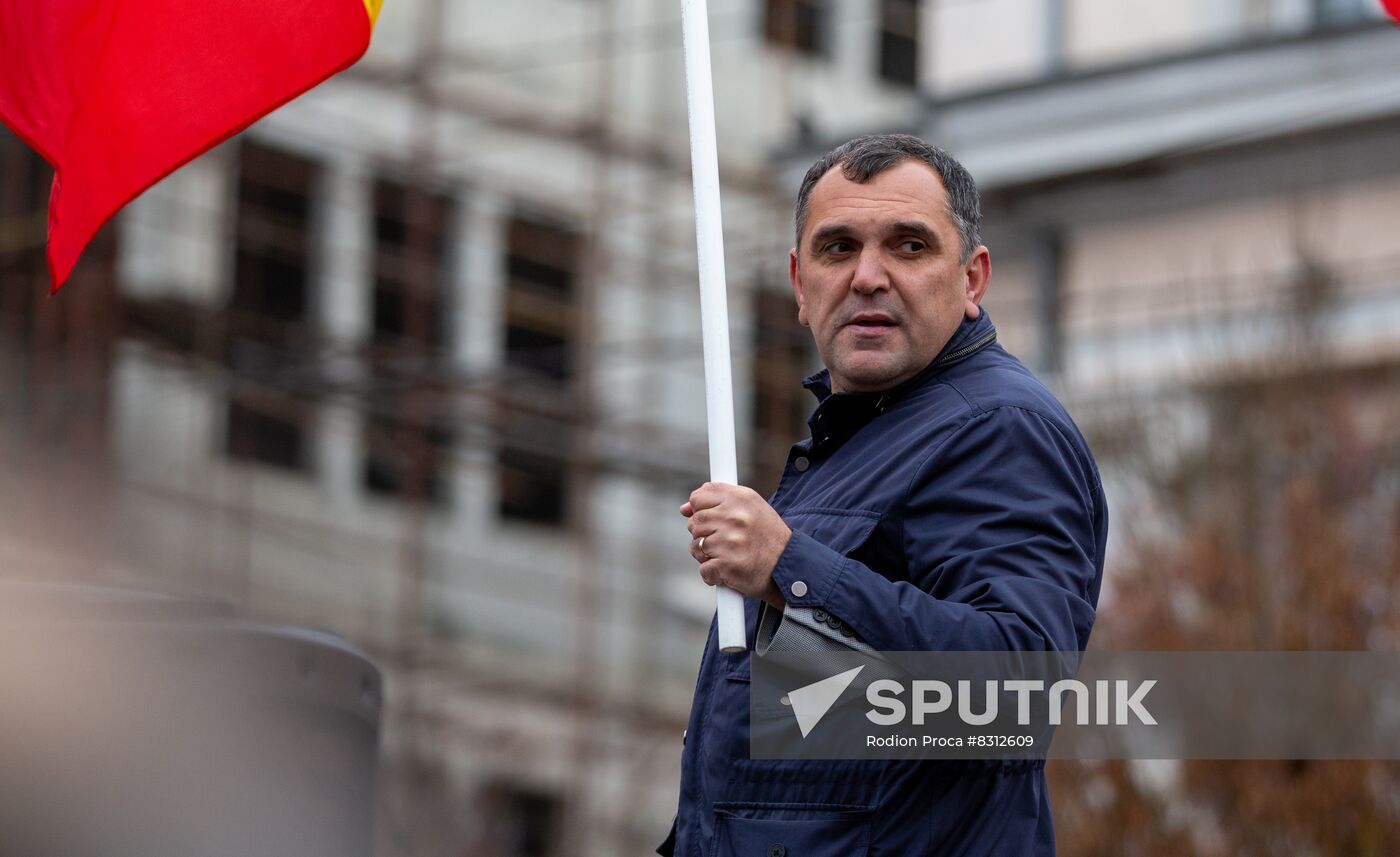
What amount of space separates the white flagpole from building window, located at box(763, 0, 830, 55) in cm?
1508

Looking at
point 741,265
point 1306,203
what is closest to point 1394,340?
point 1306,203

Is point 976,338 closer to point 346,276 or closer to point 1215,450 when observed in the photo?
point 1215,450

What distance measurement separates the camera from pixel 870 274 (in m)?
3.12

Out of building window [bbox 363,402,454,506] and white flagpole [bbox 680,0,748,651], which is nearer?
white flagpole [bbox 680,0,748,651]

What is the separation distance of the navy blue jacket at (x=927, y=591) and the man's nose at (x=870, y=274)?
0.16 metres

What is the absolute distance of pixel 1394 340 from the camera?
41.5 feet

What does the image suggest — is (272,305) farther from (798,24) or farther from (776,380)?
(798,24)

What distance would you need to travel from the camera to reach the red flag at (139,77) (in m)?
3.84

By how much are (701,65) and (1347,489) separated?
855 cm

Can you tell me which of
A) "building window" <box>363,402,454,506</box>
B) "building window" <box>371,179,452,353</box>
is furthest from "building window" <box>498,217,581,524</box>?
"building window" <box>371,179,452,353</box>

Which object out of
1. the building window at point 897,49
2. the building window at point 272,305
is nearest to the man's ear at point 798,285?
the building window at point 272,305

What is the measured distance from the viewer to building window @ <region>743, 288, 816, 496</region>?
17.1 metres

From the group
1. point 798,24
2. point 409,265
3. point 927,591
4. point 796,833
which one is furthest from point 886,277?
point 798,24

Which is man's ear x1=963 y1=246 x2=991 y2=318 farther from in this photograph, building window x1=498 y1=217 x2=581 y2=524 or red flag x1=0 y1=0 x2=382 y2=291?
building window x1=498 y1=217 x2=581 y2=524
